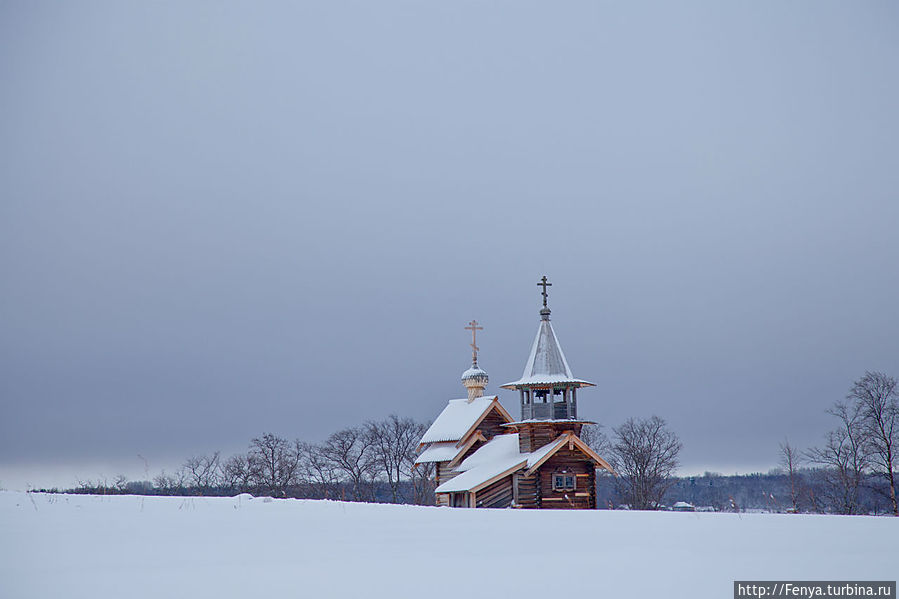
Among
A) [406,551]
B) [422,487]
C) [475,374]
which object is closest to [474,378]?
[475,374]

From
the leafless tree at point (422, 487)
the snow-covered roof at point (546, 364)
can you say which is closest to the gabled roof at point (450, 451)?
the snow-covered roof at point (546, 364)

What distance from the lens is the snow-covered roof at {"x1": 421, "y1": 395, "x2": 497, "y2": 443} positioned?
47.2m

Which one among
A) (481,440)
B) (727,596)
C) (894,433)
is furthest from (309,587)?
(894,433)

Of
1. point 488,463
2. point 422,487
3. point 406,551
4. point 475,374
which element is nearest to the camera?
point 406,551

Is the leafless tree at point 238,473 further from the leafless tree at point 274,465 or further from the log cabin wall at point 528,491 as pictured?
the log cabin wall at point 528,491

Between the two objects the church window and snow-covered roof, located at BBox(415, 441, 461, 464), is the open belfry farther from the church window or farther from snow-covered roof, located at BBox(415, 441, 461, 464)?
snow-covered roof, located at BBox(415, 441, 461, 464)

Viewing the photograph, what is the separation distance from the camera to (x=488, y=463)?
4272cm

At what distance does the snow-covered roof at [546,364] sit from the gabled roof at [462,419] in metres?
6.92

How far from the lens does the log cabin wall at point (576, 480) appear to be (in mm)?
39500

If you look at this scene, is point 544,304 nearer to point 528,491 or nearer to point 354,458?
point 528,491

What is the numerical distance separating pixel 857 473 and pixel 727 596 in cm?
3995

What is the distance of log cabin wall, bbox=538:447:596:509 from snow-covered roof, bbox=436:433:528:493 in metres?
1.37

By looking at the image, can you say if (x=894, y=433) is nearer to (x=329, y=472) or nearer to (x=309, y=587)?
(x=309, y=587)

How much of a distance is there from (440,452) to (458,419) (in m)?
2.40
